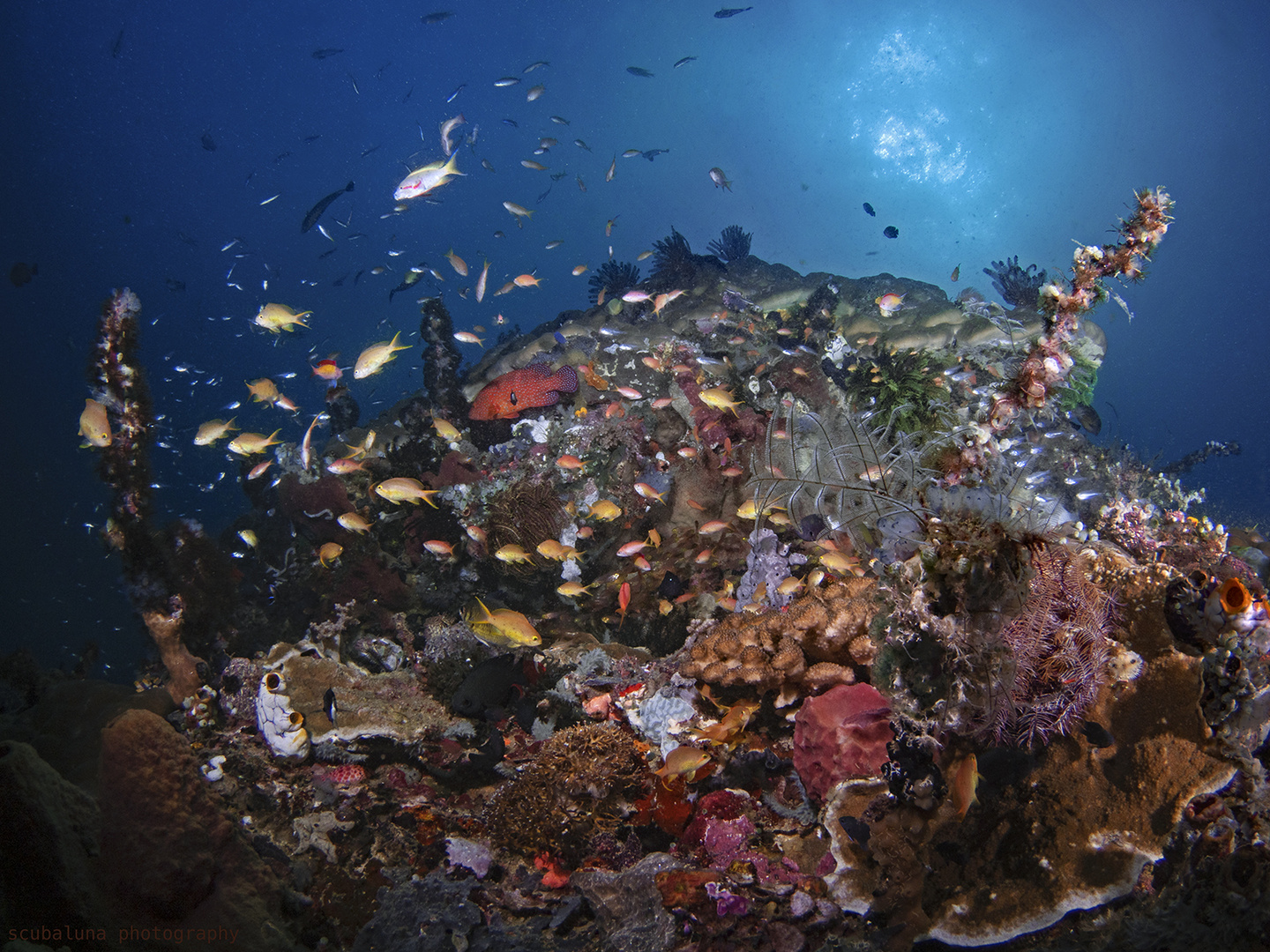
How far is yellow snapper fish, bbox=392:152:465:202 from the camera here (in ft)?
20.1

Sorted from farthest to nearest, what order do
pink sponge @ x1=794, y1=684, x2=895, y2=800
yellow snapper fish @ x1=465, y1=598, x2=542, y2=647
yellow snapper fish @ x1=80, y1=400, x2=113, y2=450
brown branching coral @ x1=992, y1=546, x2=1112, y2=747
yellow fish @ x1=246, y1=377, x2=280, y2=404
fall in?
yellow fish @ x1=246, y1=377, x2=280, y2=404
yellow snapper fish @ x1=80, y1=400, x2=113, y2=450
yellow snapper fish @ x1=465, y1=598, x2=542, y2=647
pink sponge @ x1=794, y1=684, x2=895, y2=800
brown branching coral @ x1=992, y1=546, x2=1112, y2=747

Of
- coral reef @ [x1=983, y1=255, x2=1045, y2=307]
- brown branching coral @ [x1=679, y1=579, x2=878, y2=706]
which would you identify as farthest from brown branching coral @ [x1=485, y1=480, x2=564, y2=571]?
coral reef @ [x1=983, y1=255, x2=1045, y2=307]

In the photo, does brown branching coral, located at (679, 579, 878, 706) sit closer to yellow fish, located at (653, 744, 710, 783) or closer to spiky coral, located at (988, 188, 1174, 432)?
yellow fish, located at (653, 744, 710, 783)

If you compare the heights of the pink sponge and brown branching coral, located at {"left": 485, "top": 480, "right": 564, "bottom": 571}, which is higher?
the pink sponge

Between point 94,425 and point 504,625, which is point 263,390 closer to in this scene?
point 94,425

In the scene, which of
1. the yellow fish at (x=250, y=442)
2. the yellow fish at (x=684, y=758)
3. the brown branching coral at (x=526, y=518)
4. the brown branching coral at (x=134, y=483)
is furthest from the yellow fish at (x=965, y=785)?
the brown branching coral at (x=134, y=483)

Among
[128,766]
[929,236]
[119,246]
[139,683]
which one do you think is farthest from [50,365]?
[929,236]

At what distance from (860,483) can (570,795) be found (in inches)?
126

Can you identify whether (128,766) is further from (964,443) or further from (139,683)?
(139,683)

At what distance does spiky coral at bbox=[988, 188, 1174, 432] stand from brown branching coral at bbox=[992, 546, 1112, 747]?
148cm

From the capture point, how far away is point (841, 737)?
12.1 ft

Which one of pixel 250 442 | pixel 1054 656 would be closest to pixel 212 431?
pixel 250 442

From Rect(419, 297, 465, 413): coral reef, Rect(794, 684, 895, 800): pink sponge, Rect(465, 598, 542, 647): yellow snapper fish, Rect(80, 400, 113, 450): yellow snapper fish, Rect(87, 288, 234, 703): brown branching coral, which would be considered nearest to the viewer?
Rect(794, 684, 895, 800): pink sponge

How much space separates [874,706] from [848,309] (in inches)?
383
